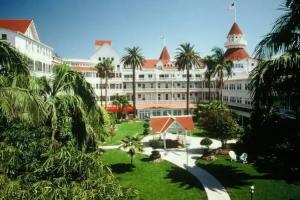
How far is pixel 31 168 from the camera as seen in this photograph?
9.75 m

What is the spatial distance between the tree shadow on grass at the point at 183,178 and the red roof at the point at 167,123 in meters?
12.1

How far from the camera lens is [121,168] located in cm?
3597

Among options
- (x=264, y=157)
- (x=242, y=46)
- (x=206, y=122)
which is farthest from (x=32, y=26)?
(x=242, y=46)

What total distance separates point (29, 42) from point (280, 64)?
39800mm

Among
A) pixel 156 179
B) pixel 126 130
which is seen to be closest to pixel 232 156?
pixel 156 179

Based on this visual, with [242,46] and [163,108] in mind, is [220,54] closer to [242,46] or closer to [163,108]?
[163,108]

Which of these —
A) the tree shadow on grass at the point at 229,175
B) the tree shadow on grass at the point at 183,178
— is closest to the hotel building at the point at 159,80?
the tree shadow on grass at the point at 229,175

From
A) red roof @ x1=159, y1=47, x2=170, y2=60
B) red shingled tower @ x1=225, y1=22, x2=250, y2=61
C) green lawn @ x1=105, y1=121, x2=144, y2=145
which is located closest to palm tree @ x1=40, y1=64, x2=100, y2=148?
green lawn @ x1=105, y1=121, x2=144, y2=145

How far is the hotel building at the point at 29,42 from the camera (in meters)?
43.9

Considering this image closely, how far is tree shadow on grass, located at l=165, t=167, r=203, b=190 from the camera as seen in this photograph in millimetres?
29422

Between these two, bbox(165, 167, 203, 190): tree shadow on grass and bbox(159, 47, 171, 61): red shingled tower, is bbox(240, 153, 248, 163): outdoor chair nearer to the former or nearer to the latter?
bbox(165, 167, 203, 190): tree shadow on grass

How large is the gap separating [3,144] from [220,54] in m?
60.0

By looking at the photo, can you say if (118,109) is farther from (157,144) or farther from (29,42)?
(29,42)

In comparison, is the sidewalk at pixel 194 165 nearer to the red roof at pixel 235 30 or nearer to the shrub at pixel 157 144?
the shrub at pixel 157 144
